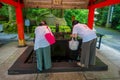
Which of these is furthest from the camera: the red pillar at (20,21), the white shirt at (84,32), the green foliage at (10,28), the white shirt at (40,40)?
the green foliage at (10,28)

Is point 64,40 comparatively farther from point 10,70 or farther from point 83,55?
point 10,70

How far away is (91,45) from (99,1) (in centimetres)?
290

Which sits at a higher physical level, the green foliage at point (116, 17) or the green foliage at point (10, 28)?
the green foliage at point (116, 17)

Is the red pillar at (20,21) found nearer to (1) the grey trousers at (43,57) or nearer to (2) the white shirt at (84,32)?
(1) the grey trousers at (43,57)

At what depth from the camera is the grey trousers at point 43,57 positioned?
3785mm

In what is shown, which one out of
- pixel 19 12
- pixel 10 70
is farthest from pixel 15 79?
pixel 19 12

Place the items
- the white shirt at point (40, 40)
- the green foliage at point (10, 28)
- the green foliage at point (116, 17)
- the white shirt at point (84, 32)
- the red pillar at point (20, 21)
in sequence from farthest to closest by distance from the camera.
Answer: the green foliage at point (116, 17)
the green foliage at point (10, 28)
the red pillar at point (20, 21)
the white shirt at point (84, 32)
the white shirt at point (40, 40)

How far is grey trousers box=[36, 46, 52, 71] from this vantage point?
3.78 metres

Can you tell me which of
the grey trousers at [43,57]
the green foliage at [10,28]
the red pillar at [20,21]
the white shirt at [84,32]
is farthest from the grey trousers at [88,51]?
the green foliage at [10,28]

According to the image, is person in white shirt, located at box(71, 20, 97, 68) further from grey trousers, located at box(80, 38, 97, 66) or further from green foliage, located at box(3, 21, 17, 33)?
green foliage, located at box(3, 21, 17, 33)

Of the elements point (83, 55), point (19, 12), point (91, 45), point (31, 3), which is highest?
point (31, 3)

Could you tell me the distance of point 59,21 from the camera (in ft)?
40.5

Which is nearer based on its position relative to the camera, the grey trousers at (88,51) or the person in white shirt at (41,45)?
the person in white shirt at (41,45)

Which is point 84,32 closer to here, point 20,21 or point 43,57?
point 43,57
